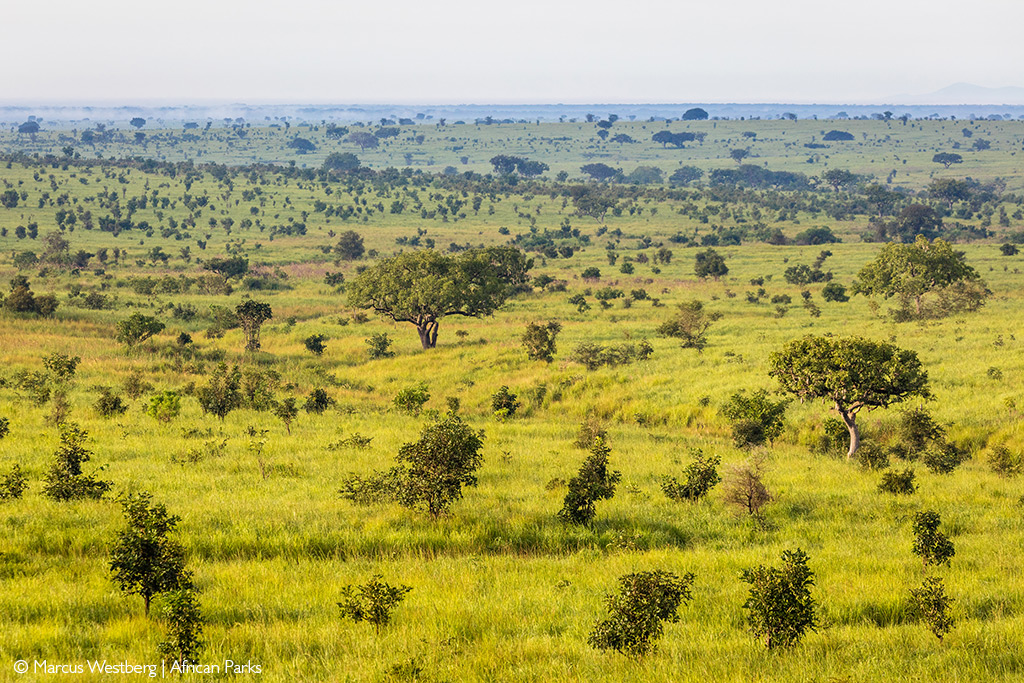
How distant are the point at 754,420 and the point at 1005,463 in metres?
9.74

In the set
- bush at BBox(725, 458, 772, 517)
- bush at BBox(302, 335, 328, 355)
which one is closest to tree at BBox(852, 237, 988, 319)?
bush at BBox(725, 458, 772, 517)

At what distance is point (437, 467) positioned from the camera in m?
17.9

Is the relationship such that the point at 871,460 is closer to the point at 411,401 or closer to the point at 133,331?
the point at 411,401

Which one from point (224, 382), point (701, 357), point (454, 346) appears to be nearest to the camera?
point (224, 382)

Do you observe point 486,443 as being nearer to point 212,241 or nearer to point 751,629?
point 751,629

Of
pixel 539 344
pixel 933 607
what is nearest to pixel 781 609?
pixel 933 607

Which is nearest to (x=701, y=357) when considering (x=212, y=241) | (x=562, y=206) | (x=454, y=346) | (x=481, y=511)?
(x=454, y=346)

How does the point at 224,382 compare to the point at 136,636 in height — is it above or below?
below

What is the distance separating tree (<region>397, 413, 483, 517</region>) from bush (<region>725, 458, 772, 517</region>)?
7744mm

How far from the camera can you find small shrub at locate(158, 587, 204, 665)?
10.1 meters

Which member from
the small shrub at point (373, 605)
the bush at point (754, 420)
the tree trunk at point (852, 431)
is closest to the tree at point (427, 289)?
the bush at point (754, 420)

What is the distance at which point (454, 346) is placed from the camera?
57.7 meters

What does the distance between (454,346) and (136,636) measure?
Result: 46719mm

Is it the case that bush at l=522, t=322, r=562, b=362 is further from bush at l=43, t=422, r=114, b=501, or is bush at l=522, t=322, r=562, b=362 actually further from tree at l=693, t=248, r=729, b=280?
tree at l=693, t=248, r=729, b=280
